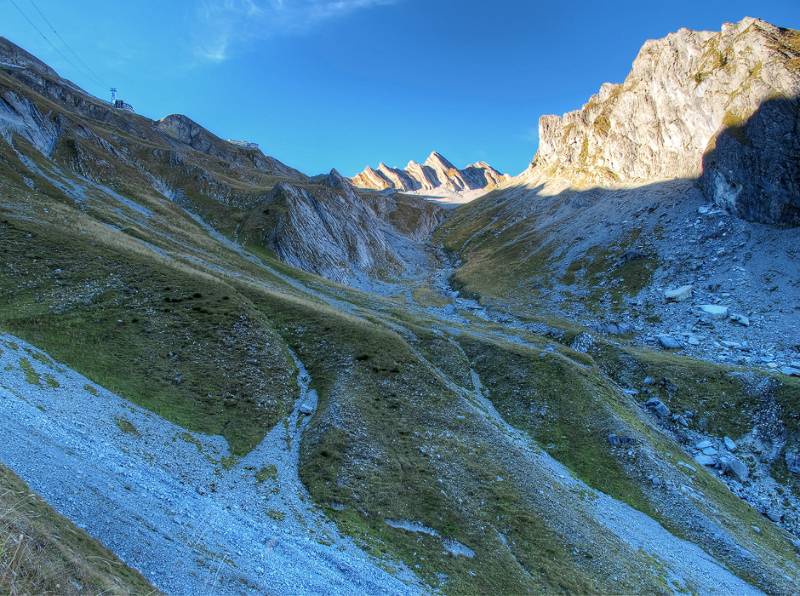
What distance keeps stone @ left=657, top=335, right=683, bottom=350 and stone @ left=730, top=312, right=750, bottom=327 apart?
10977mm

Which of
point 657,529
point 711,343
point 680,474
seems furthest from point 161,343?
point 711,343

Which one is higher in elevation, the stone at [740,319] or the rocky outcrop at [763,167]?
the rocky outcrop at [763,167]

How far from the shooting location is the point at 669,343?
6644 cm

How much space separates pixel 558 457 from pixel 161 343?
3578cm

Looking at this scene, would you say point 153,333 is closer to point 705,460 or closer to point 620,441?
point 620,441

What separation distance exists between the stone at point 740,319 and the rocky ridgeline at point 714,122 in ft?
125

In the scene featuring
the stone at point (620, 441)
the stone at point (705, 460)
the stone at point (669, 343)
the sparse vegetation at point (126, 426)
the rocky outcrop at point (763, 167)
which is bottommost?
the sparse vegetation at point (126, 426)

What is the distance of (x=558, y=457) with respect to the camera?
3741cm

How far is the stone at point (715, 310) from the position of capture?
70.9 metres

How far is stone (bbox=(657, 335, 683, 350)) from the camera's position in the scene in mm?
65750

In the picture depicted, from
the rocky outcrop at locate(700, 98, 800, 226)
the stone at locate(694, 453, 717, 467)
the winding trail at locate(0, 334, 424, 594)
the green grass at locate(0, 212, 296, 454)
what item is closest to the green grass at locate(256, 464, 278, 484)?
the winding trail at locate(0, 334, 424, 594)

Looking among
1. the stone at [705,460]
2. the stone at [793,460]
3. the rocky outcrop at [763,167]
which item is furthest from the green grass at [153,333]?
the rocky outcrop at [763,167]

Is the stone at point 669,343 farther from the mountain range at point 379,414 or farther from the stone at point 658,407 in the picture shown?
the stone at point 658,407

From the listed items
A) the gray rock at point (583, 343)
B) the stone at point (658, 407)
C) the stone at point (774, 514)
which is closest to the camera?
the stone at point (774, 514)
